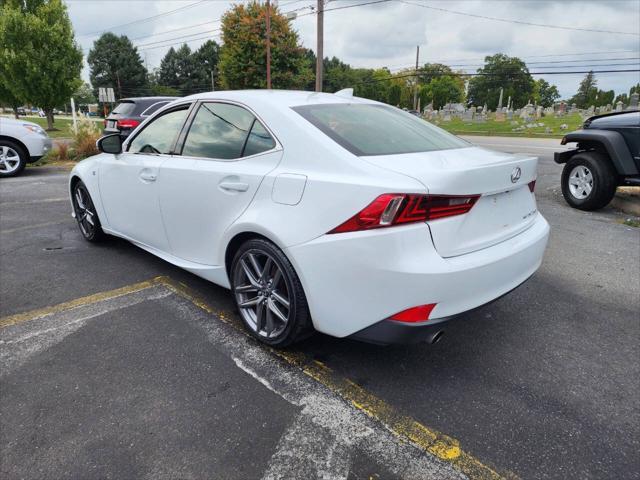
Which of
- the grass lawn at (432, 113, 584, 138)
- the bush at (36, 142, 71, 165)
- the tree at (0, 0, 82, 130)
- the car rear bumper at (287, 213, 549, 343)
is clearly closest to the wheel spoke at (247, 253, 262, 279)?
the car rear bumper at (287, 213, 549, 343)

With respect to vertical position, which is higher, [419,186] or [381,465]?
[419,186]

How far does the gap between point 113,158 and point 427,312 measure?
334 cm

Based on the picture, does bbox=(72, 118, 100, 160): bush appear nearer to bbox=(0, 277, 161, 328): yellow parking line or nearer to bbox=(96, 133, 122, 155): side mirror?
bbox=(96, 133, 122, 155): side mirror

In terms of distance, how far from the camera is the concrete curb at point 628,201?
21.9 feet

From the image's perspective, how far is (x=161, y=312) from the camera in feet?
10.9

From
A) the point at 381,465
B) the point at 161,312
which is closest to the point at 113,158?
the point at 161,312

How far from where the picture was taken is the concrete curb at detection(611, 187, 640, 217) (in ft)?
21.9

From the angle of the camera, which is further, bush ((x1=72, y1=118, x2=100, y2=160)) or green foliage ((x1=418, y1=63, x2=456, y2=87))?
green foliage ((x1=418, y1=63, x2=456, y2=87))

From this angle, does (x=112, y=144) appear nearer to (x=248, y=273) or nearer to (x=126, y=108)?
(x=248, y=273)

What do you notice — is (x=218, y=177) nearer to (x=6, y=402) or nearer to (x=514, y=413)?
(x=6, y=402)

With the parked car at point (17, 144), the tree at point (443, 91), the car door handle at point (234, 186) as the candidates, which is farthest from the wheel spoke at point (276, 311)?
the tree at point (443, 91)

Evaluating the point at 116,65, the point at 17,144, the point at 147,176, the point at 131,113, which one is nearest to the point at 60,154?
the point at 17,144

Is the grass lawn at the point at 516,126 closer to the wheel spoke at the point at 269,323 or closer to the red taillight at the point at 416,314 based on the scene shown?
the wheel spoke at the point at 269,323

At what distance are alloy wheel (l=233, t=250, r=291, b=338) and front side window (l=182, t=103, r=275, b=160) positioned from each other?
0.68 metres
